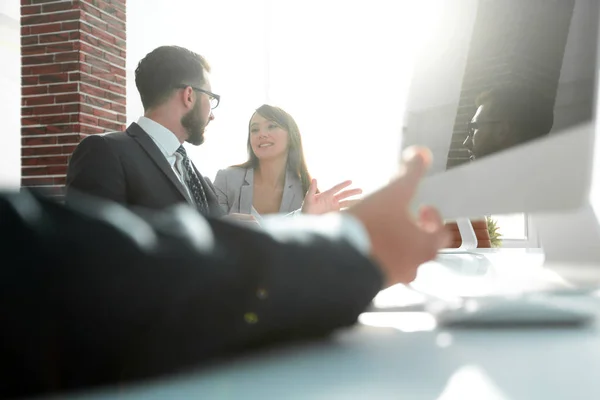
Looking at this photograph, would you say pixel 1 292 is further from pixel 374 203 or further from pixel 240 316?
pixel 374 203

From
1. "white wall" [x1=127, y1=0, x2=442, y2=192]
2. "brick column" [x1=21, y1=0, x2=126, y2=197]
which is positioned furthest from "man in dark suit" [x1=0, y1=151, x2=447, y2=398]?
"white wall" [x1=127, y1=0, x2=442, y2=192]

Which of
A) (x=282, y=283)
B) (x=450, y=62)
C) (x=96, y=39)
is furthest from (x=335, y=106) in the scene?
(x=282, y=283)

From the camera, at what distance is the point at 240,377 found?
0.20 metres

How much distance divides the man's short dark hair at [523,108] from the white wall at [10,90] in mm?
2999

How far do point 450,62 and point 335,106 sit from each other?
446 centimetres

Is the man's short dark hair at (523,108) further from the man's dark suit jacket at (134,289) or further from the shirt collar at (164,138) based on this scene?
the shirt collar at (164,138)

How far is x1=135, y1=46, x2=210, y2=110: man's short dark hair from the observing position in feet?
5.87

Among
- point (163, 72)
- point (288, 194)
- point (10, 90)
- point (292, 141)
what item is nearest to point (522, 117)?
point (163, 72)

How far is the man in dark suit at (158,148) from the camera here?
130 centimetres

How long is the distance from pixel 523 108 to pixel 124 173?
43.3 inches

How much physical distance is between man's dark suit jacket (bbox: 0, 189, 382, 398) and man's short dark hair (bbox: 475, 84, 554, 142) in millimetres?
291

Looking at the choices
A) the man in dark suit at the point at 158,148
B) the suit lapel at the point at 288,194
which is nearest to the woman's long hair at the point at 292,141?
the suit lapel at the point at 288,194

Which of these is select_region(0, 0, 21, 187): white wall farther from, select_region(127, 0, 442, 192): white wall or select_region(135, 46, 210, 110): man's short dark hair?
select_region(135, 46, 210, 110): man's short dark hair

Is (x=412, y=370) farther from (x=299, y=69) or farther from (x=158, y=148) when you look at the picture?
(x=299, y=69)
